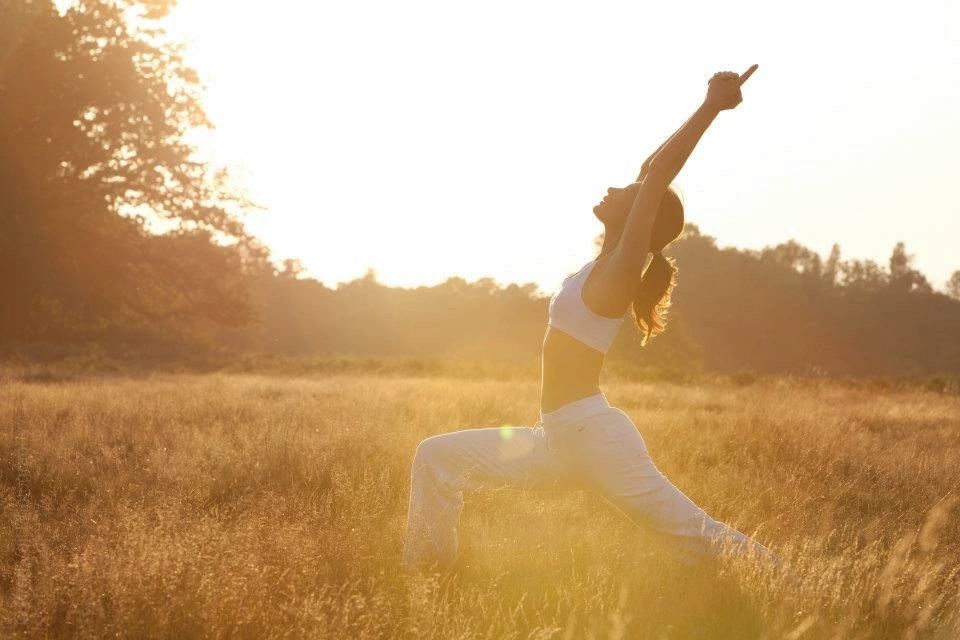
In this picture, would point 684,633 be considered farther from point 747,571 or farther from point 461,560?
point 461,560

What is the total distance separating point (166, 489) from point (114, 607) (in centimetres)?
304

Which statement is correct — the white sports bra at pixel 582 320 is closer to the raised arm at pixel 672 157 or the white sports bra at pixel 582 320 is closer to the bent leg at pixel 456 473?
the raised arm at pixel 672 157

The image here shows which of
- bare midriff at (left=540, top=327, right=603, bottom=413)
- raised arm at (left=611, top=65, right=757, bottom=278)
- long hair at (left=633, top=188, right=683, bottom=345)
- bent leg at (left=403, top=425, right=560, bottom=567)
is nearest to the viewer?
raised arm at (left=611, top=65, right=757, bottom=278)

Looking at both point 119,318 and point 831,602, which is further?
point 119,318

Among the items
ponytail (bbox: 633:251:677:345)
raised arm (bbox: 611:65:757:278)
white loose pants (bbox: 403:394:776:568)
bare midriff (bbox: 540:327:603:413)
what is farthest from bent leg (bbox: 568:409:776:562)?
raised arm (bbox: 611:65:757:278)

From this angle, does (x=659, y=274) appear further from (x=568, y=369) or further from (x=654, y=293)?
(x=568, y=369)

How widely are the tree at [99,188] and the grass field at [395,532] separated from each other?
15.4 m

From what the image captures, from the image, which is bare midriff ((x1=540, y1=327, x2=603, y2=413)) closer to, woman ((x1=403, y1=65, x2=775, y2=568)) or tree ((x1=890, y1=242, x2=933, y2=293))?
woman ((x1=403, y1=65, x2=775, y2=568))

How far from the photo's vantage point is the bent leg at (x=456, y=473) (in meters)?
4.14

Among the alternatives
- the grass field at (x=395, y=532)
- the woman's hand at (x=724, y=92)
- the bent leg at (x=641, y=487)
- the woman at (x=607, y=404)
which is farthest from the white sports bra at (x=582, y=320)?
the grass field at (x=395, y=532)

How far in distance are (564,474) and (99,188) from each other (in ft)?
86.3

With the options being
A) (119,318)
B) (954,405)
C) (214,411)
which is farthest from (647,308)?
(119,318)

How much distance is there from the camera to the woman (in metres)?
3.51

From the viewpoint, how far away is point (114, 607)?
343 centimetres
